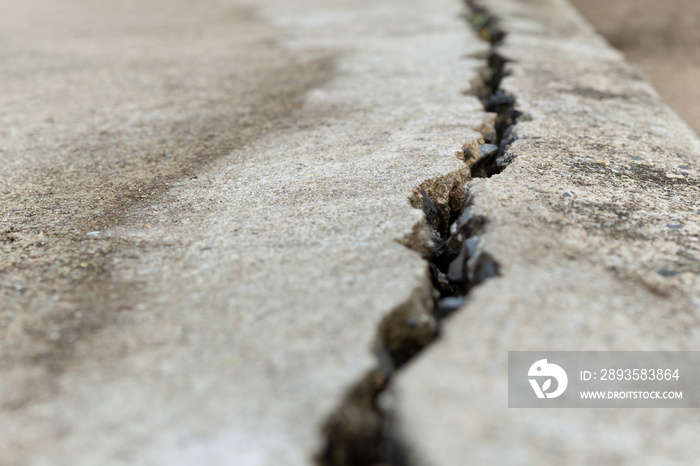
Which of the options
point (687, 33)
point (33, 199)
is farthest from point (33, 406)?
point (687, 33)

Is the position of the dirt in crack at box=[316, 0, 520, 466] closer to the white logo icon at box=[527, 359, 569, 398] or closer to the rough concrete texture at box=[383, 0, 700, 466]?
the rough concrete texture at box=[383, 0, 700, 466]

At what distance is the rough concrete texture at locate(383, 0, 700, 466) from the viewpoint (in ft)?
2.50

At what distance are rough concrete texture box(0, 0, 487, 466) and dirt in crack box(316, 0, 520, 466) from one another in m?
0.03

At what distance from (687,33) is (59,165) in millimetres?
4675

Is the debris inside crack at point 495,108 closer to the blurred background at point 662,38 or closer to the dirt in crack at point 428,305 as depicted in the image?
the dirt in crack at point 428,305

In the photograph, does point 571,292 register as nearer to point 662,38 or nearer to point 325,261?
point 325,261

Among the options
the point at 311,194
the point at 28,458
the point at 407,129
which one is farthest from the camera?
the point at 407,129

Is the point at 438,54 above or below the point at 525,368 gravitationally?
above

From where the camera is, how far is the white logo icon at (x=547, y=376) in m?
0.84

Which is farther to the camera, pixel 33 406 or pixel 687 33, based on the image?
pixel 687 33

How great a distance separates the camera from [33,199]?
5.08 ft

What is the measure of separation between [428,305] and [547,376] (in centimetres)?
26

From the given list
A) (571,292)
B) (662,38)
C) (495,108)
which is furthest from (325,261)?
(662,38)

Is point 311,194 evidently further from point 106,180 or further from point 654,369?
point 654,369
